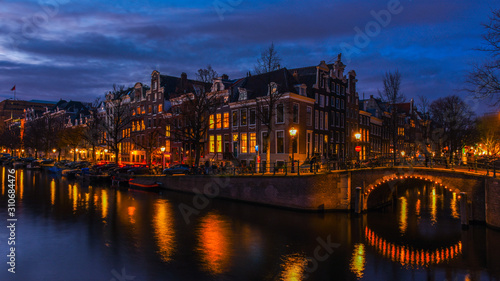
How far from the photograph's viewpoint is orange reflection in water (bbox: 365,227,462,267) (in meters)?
19.6

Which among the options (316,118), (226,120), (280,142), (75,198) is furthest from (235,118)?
(75,198)

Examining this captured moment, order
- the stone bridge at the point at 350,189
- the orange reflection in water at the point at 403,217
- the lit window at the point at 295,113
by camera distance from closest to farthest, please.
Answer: the stone bridge at the point at 350,189 → the orange reflection in water at the point at 403,217 → the lit window at the point at 295,113

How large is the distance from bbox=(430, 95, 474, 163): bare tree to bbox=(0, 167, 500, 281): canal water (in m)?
26.1

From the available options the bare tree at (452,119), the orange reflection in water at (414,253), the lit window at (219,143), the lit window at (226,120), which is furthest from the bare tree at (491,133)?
the lit window at (219,143)

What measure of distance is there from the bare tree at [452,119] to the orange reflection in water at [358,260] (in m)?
41.1

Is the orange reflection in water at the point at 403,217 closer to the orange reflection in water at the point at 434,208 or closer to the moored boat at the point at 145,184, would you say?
the orange reflection in water at the point at 434,208

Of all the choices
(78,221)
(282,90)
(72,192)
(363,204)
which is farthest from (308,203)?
(72,192)

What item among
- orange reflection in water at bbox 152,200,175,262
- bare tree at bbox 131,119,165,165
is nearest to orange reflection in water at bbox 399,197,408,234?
orange reflection in water at bbox 152,200,175,262

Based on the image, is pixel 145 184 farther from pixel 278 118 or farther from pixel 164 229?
pixel 164 229

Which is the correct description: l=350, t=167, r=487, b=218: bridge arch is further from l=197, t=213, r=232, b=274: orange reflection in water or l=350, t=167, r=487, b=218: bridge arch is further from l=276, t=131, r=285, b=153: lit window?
l=276, t=131, r=285, b=153: lit window

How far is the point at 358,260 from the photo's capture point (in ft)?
63.7

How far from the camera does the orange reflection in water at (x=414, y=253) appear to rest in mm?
19578

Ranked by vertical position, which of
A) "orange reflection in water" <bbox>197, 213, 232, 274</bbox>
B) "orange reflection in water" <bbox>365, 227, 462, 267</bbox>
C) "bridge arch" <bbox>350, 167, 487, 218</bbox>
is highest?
"bridge arch" <bbox>350, 167, 487, 218</bbox>

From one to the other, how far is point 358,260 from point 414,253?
3859 mm
